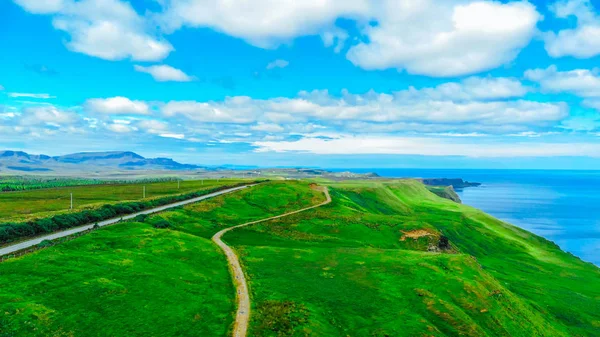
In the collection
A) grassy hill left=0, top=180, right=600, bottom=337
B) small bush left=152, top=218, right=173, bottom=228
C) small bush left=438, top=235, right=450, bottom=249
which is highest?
small bush left=152, top=218, right=173, bottom=228

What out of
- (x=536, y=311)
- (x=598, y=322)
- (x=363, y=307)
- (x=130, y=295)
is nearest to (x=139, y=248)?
(x=130, y=295)

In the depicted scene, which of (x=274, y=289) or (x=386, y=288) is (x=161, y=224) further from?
(x=386, y=288)

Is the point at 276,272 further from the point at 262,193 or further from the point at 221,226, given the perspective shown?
the point at 262,193

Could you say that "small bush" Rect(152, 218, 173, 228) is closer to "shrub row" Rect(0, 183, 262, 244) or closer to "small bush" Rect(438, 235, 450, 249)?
"shrub row" Rect(0, 183, 262, 244)

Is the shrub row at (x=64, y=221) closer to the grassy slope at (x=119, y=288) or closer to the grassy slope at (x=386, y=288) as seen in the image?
the grassy slope at (x=119, y=288)

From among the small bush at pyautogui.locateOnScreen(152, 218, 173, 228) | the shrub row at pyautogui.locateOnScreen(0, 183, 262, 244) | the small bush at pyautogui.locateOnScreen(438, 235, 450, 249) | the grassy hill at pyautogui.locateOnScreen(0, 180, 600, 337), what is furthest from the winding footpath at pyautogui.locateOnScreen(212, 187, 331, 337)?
the small bush at pyautogui.locateOnScreen(438, 235, 450, 249)

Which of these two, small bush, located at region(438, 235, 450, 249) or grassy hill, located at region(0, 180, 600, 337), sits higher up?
grassy hill, located at region(0, 180, 600, 337)

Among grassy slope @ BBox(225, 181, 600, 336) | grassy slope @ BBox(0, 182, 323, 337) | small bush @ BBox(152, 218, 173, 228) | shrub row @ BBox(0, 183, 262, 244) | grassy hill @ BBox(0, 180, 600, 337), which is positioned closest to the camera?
grassy slope @ BBox(0, 182, 323, 337)

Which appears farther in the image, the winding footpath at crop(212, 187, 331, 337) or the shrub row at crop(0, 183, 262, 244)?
the shrub row at crop(0, 183, 262, 244)
